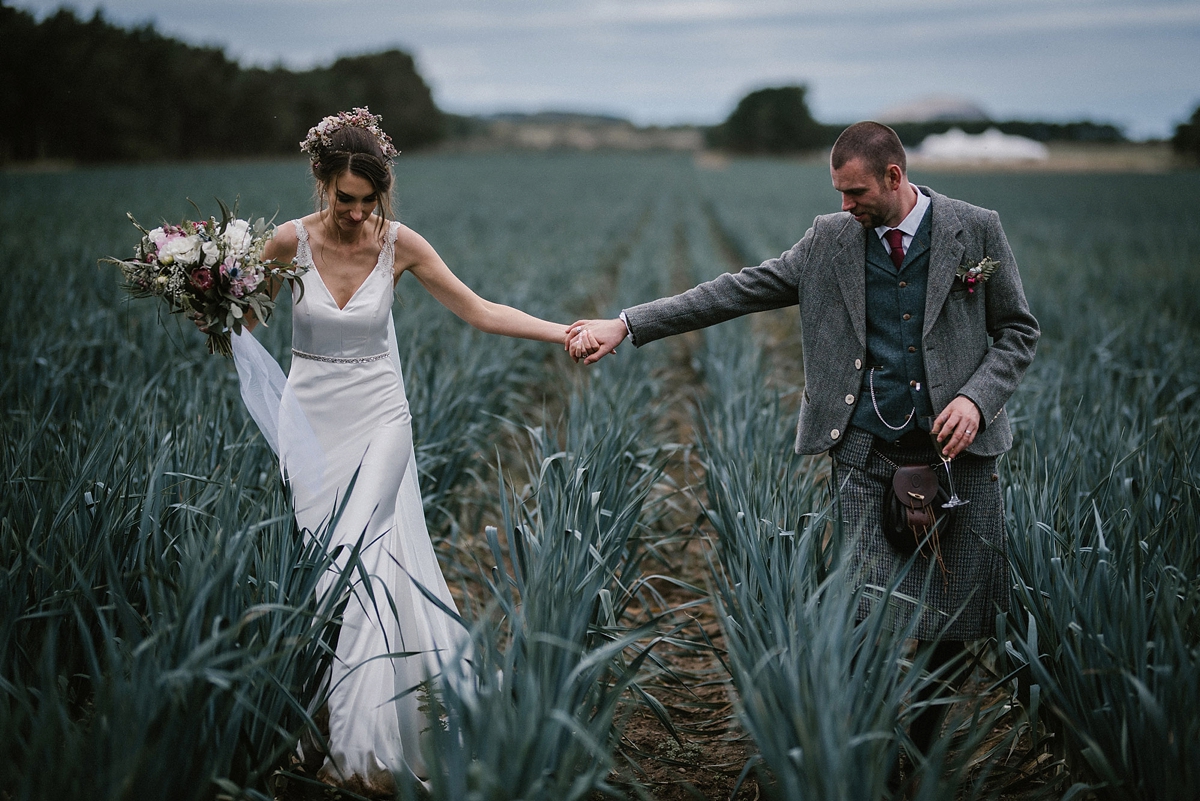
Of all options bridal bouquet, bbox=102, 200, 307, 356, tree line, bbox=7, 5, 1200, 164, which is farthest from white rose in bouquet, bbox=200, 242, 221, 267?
tree line, bbox=7, 5, 1200, 164

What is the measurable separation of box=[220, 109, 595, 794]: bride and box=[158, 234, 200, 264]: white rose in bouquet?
301mm

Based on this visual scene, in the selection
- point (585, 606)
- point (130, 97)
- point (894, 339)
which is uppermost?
point (130, 97)

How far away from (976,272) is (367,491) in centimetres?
175

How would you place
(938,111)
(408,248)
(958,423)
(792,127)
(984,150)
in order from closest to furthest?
(958,423)
(408,248)
(984,150)
(792,127)
(938,111)

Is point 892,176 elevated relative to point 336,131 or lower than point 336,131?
lower

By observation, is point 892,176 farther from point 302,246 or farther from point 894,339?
point 302,246

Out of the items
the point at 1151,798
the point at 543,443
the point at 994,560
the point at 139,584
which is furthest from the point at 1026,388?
the point at 139,584

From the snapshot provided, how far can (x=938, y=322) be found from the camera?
2.38 metres

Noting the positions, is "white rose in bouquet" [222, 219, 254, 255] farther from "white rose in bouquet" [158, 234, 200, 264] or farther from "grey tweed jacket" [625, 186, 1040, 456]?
"grey tweed jacket" [625, 186, 1040, 456]

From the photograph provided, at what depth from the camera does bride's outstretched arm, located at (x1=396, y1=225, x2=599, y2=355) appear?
2.90 meters

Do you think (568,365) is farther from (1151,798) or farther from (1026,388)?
(1151,798)

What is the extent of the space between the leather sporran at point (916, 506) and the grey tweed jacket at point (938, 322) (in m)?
0.16

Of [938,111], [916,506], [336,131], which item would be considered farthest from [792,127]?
[916,506]

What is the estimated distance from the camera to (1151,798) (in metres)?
1.79
